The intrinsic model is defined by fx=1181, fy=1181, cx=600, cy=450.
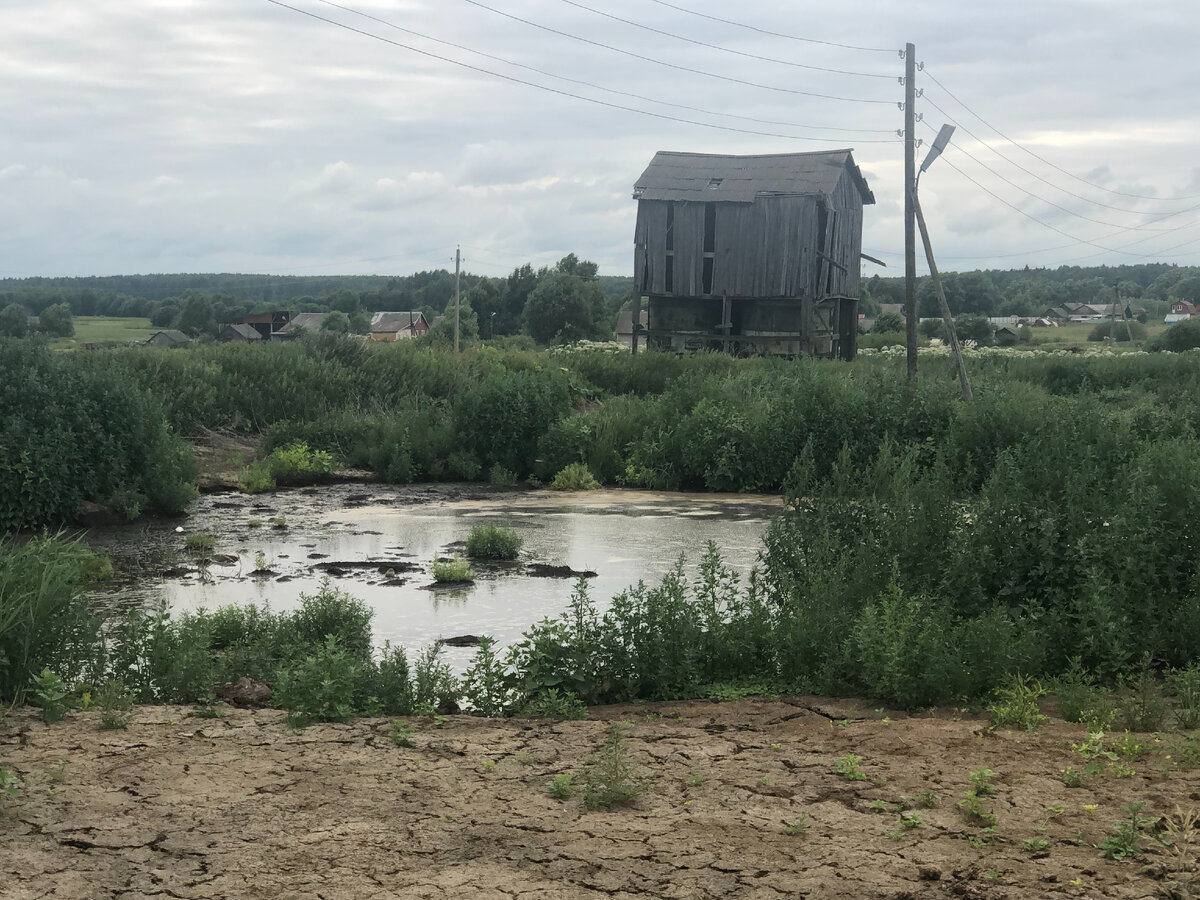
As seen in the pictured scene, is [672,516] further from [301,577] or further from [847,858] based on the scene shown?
[847,858]

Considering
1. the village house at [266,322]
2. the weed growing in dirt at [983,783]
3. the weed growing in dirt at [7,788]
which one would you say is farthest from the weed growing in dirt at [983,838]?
the village house at [266,322]

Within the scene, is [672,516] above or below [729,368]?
below

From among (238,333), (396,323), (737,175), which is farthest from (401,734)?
(396,323)

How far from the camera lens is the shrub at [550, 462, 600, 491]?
874 inches

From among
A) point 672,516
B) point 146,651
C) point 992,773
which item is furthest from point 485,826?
point 672,516

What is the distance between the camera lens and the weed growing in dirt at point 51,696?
689cm

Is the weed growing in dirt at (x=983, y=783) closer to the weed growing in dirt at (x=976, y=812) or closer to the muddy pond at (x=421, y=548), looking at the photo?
the weed growing in dirt at (x=976, y=812)

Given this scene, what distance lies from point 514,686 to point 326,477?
15936mm

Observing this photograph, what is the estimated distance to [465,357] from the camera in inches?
1300

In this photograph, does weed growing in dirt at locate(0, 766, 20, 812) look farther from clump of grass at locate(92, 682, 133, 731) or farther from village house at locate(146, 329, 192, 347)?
village house at locate(146, 329, 192, 347)

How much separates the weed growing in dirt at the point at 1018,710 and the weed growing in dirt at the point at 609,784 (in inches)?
89.1

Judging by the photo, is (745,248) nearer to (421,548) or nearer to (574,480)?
(574,480)

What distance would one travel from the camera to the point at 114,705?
23.2ft

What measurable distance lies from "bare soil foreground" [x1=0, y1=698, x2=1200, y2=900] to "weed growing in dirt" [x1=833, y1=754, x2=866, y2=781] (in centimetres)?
2
